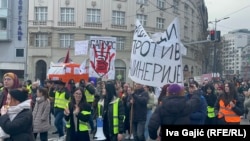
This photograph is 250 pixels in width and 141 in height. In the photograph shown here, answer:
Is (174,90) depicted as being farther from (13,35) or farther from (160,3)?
(160,3)

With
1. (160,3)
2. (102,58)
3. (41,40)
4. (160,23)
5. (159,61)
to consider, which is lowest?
(159,61)

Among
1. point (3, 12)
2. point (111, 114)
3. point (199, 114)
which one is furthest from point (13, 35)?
point (111, 114)

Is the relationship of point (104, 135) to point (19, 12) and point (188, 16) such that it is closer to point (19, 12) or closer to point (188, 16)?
point (19, 12)

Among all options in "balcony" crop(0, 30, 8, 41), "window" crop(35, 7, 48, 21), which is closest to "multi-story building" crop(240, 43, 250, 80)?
"window" crop(35, 7, 48, 21)

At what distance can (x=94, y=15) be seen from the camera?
47531 mm

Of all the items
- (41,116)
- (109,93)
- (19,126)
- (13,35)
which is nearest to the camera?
(19,126)

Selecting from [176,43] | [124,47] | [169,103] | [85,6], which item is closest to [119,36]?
[124,47]

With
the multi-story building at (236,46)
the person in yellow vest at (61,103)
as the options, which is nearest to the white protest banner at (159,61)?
the person in yellow vest at (61,103)

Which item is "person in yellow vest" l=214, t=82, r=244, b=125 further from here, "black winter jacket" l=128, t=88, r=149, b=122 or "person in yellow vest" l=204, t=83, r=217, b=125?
"person in yellow vest" l=204, t=83, r=217, b=125

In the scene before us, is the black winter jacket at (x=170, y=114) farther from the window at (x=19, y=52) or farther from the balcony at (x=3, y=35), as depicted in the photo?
the window at (x=19, y=52)

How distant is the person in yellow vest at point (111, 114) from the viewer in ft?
27.2

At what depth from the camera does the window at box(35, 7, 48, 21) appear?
154 feet

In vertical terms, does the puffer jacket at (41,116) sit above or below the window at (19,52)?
below

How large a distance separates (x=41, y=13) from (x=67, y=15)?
2.80 m
